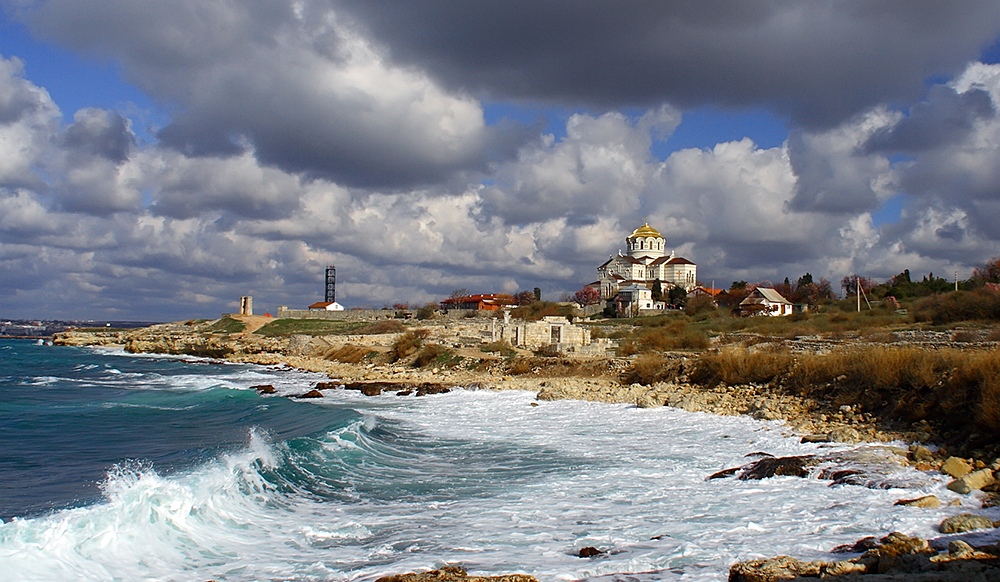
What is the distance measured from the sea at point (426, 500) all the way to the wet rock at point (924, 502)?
0.17m

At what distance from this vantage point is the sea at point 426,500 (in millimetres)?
7613

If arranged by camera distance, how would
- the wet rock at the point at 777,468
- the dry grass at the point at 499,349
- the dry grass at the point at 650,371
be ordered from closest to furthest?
the wet rock at the point at 777,468 < the dry grass at the point at 650,371 < the dry grass at the point at 499,349

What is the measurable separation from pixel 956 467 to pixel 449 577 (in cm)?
742

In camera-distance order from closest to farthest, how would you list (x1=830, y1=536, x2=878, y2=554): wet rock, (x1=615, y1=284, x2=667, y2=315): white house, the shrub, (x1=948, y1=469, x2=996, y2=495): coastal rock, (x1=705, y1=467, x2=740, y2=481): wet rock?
1. (x1=830, y1=536, x2=878, y2=554): wet rock
2. (x1=948, y1=469, x2=996, y2=495): coastal rock
3. (x1=705, y1=467, x2=740, y2=481): wet rock
4. the shrub
5. (x1=615, y1=284, x2=667, y2=315): white house

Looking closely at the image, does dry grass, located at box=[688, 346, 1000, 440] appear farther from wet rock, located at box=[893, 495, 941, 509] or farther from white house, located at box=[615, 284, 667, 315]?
white house, located at box=[615, 284, 667, 315]

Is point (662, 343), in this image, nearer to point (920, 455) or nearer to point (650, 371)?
point (650, 371)

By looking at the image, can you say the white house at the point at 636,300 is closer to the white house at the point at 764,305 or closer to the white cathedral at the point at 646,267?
the white cathedral at the point at 646,267

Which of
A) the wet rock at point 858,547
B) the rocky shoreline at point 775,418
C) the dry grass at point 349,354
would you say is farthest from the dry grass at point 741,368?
the dry grass at point 349,354

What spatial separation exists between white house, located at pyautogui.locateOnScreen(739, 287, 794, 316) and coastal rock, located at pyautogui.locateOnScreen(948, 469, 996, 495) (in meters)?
55.3

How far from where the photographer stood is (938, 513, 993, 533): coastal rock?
23.9ft

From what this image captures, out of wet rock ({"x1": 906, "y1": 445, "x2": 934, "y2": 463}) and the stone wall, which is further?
the stone wall

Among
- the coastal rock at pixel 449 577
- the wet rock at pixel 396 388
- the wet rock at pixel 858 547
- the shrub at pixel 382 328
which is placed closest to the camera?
Answer: the coastal rock at pixel 449 577

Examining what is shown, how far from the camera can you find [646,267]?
106 meters

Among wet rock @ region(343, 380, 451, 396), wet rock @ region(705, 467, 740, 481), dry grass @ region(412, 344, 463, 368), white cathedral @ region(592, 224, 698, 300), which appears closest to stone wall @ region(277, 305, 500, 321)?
white cathedral @ region(592, 224, 698, 300)
